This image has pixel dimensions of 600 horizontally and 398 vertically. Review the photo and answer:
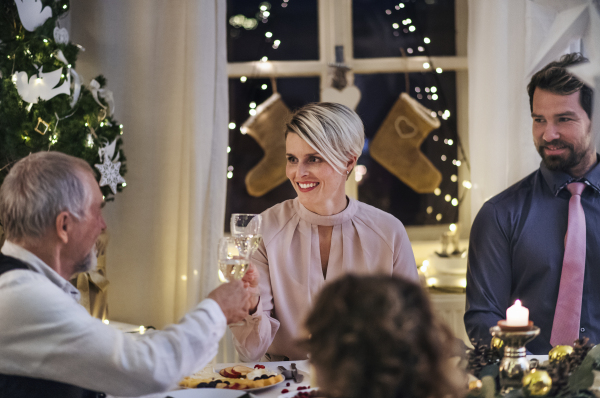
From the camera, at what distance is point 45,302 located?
1.18 m

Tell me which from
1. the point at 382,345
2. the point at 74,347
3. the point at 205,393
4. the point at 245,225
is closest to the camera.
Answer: the point at 382,345

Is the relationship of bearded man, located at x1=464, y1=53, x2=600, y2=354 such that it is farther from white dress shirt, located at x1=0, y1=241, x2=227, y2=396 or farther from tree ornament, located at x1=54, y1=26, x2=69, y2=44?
tree ornament, located at x1=54, y1=26, x2=69, y2=44

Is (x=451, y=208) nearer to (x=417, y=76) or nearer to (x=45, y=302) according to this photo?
(x=417, y=76)

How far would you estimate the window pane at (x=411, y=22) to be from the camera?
3574 mm

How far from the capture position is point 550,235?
234 cm

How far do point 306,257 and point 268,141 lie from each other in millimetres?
1494

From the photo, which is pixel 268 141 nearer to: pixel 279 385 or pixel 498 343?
pixel 279 385

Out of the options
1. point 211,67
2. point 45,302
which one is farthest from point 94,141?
point 45,302

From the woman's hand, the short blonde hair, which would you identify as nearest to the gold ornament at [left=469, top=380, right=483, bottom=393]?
the woman's hand

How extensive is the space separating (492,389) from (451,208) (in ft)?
8.20

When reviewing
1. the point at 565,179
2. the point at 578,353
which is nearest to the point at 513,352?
the point at 578,353

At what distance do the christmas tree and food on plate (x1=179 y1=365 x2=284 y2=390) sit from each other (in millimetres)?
1454

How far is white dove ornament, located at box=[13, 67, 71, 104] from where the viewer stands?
2.44 metres

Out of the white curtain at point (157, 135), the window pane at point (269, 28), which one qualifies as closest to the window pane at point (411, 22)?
the window pane at point (269, 28)
